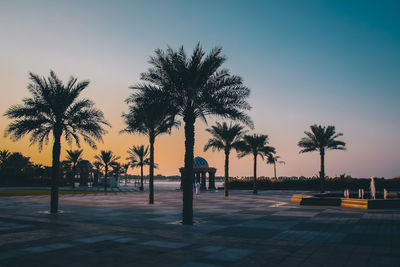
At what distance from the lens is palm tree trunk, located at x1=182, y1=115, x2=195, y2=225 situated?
13.3 meters

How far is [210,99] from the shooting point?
14656 millimetres

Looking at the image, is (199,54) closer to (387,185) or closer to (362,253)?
(362,253)

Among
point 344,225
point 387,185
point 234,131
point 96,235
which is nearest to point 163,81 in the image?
point 96,235

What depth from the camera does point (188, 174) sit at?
45.3 ft

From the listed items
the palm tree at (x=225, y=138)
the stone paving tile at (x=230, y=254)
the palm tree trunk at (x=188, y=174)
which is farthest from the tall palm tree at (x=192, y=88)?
the palm tree at (x=225, y=138)

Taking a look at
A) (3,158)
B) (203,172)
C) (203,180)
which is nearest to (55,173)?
(203,172)

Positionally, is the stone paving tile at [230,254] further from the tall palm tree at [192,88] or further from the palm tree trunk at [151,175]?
the palm tree trunk at [151,175]

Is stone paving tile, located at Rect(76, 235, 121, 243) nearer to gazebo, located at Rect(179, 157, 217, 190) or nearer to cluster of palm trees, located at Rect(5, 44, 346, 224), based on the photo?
cluster of palm trees, located at Rect(5, 44, 346, 224)

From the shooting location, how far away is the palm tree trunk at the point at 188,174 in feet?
43.7

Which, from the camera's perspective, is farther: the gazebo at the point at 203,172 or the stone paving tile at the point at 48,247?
A: the gazebo at the point at 203,172

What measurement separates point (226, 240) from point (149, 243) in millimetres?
2459

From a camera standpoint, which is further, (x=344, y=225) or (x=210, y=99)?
(x=210, y=99)

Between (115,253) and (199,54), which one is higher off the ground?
(199,54)

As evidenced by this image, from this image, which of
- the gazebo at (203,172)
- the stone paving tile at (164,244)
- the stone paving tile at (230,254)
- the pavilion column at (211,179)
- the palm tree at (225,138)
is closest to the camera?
the stone paving tile at (230,254)
